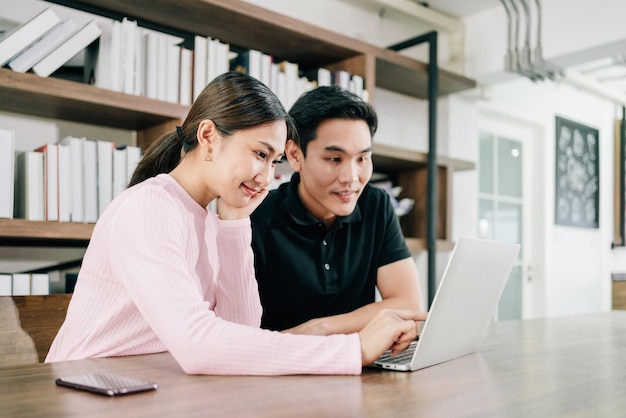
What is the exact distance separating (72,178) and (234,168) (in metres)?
1.06

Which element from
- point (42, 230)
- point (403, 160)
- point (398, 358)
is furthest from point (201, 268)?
point (403, 160)

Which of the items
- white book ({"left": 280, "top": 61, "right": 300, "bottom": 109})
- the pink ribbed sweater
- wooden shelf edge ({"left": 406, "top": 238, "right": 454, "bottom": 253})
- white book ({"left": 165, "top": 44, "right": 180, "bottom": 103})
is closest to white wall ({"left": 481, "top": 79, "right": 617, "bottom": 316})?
wooden shelf edge ({"left": 406, "top": 238, "right": 454, "bottom": 253})

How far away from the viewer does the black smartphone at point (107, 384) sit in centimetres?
73

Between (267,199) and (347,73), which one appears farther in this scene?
(347,73)

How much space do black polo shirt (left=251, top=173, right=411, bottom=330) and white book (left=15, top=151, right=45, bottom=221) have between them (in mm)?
728

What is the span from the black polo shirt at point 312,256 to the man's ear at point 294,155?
1.7 inches

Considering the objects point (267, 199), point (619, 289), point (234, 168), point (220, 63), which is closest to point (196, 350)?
point (234, 168)

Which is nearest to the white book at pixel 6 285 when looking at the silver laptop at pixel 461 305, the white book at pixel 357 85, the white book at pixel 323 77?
the silver laptop at pixel 461 305

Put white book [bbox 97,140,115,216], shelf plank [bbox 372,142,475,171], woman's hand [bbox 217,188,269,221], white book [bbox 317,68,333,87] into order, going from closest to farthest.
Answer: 1. woman's hand [bbox 217,188,269,221]
2. white book [bbox 97,140,115,216]
3. white book [bbox 317,68,333,87]
4. shelf plank [bbox 372,142,475,171]

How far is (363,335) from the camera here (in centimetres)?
95

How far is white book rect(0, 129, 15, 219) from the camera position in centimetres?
184

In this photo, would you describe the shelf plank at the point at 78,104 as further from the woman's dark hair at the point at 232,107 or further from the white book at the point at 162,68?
the woman's dark hair at the point at 232,107

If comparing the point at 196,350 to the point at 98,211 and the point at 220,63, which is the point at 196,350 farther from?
the point at 220,63

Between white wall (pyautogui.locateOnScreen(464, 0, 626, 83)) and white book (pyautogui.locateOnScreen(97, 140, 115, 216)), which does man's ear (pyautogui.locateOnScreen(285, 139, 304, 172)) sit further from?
white wall (pyautogui.locateOnScreen(464, 0, 626, 83))
